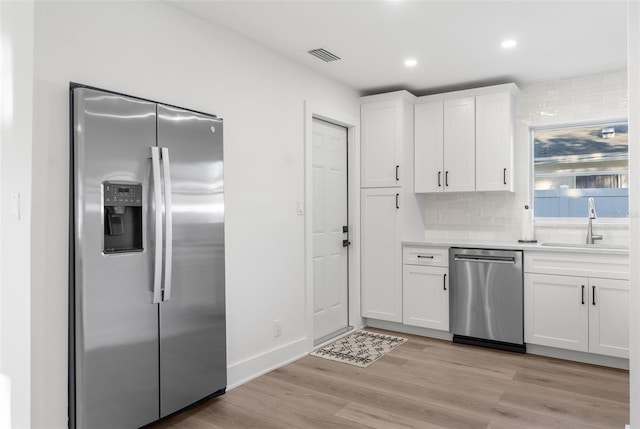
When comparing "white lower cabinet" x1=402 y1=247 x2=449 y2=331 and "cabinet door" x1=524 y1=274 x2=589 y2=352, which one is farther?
"white lower cabinet" x1=402 y1=247 x2=449 y2=331

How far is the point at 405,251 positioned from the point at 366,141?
4.08 ft

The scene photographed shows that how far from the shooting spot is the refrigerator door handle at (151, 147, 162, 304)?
2.45 metres

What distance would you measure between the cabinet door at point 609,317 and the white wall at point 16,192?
3.93 metres

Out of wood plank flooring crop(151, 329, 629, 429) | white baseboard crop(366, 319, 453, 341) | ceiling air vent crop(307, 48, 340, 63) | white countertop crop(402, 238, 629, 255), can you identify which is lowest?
A: wood plank flooring crop(151, 329, 629, 429)

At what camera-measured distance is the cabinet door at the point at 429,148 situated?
15.2 feet

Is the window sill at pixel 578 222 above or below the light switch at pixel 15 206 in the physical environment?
below

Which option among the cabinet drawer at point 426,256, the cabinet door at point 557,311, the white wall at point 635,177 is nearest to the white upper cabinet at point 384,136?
the cabinet drawer at point 426,256

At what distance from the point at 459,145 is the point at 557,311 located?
1.81 metres

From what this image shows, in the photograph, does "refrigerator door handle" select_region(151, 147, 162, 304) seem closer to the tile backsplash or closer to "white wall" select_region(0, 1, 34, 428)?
"white wall" select_region(0, 1, 34, 428)

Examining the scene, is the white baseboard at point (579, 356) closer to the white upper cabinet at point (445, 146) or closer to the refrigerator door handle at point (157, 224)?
the white upper cabinet at point (445, 146)

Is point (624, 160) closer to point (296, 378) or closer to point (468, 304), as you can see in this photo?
point (468, 304)

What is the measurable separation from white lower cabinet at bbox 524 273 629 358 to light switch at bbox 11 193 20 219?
378cm

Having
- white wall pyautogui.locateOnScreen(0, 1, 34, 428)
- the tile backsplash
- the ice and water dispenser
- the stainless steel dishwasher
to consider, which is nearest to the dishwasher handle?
the stainless steel dishwasher

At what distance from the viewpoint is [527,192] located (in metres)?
4.52
